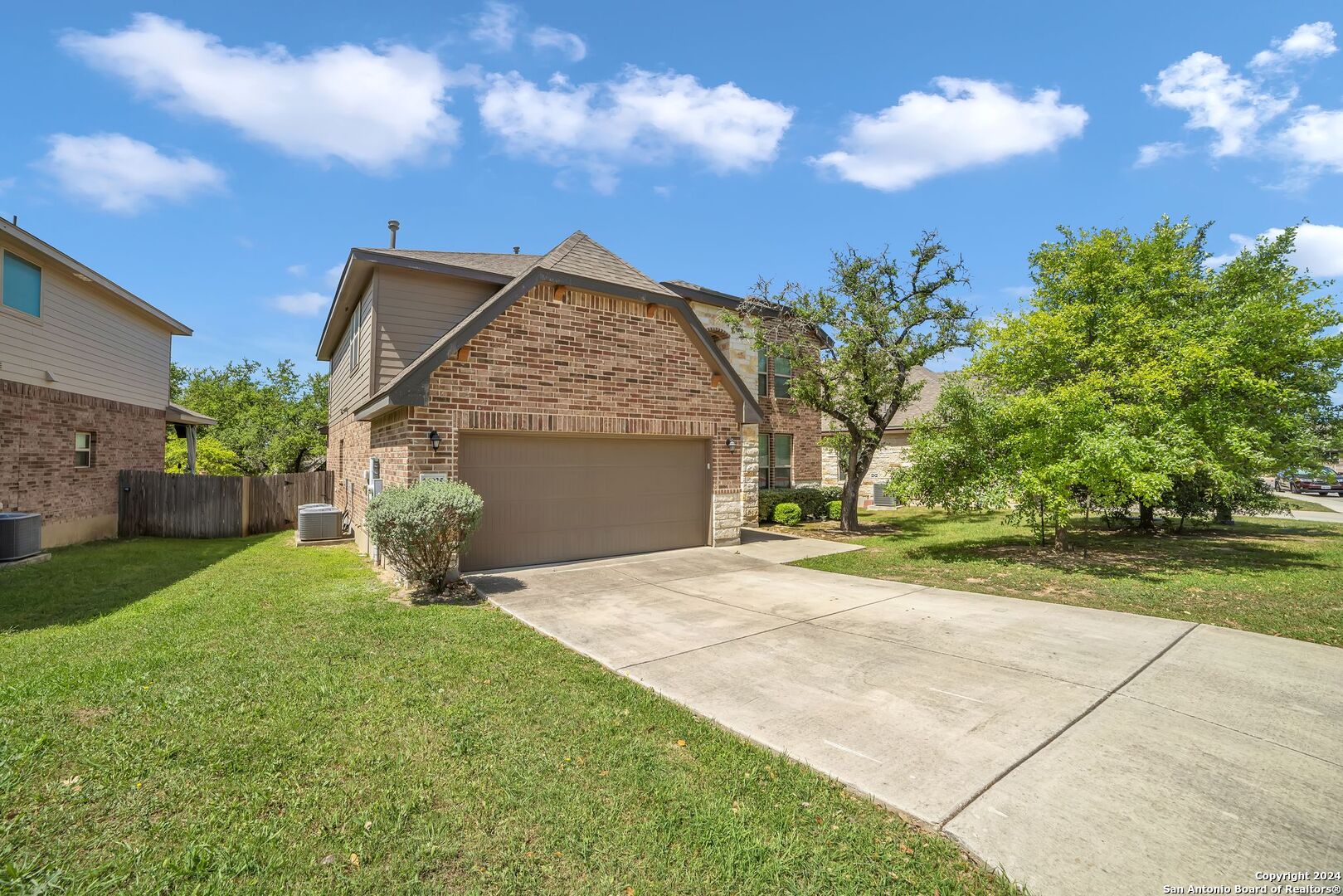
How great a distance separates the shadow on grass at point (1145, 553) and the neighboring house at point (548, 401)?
5.13 metres

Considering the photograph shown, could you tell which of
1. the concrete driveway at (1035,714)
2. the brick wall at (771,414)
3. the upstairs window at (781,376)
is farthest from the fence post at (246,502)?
the upstairs window at (781,376)

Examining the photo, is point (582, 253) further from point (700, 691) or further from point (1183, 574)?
point (1183, 574)

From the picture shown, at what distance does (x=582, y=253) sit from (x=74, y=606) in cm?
950

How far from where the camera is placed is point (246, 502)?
14.8 metres

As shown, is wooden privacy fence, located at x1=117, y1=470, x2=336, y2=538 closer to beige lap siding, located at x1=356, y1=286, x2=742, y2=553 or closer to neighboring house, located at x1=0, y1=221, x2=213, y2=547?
neighboring house, located at x1=0, y1=221, x2=213, y2=547

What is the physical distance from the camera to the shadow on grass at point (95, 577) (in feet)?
22.3

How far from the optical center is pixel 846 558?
37.2ft

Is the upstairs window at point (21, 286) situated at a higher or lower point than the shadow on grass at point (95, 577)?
higher

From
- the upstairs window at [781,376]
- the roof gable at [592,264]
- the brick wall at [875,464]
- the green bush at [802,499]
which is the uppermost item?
the roof gable at [592,264]

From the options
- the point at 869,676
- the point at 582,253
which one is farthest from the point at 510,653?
the point at 582,253

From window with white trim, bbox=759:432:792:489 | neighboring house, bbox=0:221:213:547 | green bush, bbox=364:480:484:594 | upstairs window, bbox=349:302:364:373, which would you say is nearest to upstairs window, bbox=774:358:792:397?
window with white trim, bbox=759:432:792:489

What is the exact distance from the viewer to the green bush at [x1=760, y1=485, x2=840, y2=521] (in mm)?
17844

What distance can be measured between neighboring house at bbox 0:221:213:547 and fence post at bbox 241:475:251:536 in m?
2.77

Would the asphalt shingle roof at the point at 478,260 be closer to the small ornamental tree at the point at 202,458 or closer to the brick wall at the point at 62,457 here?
the brick wall at the point at 62,457
